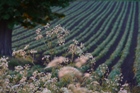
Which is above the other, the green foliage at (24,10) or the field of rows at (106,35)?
the field of rows at (106,35)

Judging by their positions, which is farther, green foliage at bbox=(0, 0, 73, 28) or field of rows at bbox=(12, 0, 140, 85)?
field of rows at bbox=(12, 0, 140, 85)

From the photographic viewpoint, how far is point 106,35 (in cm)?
2725

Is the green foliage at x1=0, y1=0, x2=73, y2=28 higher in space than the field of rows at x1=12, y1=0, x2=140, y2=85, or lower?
lower

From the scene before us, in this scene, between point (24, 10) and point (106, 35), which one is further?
point (106, 35)

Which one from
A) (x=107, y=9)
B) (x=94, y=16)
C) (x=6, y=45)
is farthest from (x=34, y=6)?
(x=107, y=9)

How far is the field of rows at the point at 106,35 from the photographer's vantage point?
58.2 feet

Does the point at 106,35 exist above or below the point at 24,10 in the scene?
above

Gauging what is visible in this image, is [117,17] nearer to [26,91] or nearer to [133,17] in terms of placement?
[133,17]

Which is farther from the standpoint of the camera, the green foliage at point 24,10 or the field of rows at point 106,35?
the field of rows at point 106,35

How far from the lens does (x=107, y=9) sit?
145ft

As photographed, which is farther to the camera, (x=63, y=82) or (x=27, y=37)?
(x=27, y=37)

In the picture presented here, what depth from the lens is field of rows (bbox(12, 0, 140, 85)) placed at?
17.7 metres

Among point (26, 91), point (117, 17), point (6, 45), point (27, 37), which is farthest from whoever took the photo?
point (117, 17)

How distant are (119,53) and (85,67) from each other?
18.8ft
